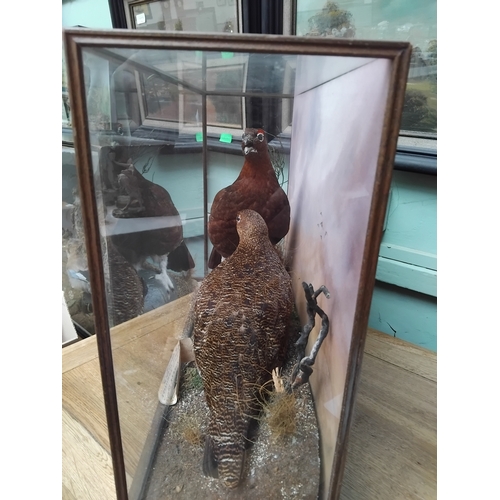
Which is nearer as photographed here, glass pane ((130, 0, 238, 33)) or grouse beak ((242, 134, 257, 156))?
grouse beak ((242, 134, 257, 156))

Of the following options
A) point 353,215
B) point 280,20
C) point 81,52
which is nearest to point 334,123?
point 353,215

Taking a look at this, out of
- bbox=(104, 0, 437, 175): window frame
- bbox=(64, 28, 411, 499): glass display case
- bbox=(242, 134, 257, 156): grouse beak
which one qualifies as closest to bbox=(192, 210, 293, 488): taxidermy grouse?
bbox=(64, 28, 411, 499): glass display case

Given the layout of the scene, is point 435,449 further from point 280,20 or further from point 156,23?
point 156,23

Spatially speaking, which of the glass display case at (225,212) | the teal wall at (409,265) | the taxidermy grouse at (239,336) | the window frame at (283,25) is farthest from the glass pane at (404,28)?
the taxidermy grouse at (239,336)

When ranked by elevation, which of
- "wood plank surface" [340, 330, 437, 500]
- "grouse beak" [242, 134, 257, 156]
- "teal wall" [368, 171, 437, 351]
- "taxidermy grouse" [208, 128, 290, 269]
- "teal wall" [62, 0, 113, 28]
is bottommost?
"wood plank surface" [340, 330, 437, 500]

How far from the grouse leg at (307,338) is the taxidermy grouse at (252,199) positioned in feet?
0.40

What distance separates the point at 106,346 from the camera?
1.68ft

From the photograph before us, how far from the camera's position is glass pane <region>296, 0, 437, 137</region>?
0.85 metres

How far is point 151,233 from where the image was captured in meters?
0.62

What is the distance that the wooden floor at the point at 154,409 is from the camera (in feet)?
2.12

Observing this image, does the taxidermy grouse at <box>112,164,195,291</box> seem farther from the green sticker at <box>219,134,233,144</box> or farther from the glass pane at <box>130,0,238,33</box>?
the glass pane at <box>130,0,238,33</box>

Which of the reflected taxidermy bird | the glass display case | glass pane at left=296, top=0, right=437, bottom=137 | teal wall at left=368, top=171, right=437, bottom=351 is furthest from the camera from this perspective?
teal wall at left=368, top=171, right=437, bottom=351

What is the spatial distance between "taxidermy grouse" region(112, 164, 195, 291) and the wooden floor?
0.09 metres

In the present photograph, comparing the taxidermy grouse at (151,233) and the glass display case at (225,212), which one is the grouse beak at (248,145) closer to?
the glass display case at (225,212)
